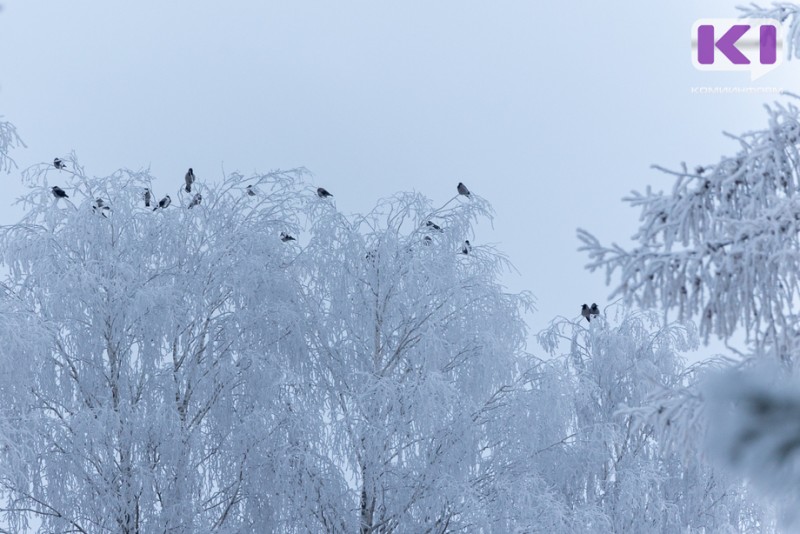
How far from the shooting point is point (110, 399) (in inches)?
378

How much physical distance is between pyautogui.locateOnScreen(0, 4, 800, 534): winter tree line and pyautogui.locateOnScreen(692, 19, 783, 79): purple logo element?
4675 millimetres

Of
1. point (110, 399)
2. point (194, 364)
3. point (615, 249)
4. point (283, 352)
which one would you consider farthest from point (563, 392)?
point (615, 249)

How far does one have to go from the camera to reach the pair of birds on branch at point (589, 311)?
41.2 feet

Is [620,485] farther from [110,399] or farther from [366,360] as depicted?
[110,399]

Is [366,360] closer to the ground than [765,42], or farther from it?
closer to the ground

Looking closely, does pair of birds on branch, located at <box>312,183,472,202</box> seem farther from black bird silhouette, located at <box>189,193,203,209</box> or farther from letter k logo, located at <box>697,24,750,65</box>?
letter k logo, located at <box>697,24,750,65</box>

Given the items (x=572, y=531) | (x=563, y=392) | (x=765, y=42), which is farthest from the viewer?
(x=765, y=42)

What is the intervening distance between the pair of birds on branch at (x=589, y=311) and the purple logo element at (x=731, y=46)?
3.59 m

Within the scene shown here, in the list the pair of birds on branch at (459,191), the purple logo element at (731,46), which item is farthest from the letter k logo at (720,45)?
the pair of birds on branch at (459,191)

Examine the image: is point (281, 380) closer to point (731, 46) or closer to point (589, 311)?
point (589, 311)

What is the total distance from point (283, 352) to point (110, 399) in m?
1.73

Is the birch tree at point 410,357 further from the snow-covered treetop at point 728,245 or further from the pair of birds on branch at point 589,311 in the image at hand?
the snow-covered treetop at point 728,245

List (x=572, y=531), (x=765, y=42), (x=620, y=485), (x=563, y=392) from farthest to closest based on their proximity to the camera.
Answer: (x=765, y=42)
(x=620, y=485)
(x=563, y=392)
(x=572, y=531)

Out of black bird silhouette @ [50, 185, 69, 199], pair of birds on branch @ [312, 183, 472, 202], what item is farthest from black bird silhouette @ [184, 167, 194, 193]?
black bird silhouette @ [50, 185, 69, 199]
